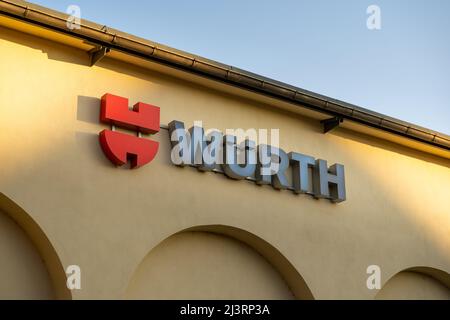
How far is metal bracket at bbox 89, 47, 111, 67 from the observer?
10.7 metres

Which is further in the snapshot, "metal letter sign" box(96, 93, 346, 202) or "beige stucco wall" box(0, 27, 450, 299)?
"metal letter sign" box(96, 93, 346, 202)

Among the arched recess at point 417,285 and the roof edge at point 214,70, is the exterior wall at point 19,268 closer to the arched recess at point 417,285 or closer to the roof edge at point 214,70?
the roof edge at point 214,70

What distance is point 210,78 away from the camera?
38.6 feet

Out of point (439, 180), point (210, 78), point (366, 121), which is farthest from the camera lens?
point (439, 180)

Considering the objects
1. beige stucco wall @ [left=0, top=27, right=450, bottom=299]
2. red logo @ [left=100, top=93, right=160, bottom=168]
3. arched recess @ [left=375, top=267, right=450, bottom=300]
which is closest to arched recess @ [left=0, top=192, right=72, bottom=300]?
beige stucco wall @ [left=0, top=27, right=450, bottom=299]

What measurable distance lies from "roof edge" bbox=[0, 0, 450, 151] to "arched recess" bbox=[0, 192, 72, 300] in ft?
8.40

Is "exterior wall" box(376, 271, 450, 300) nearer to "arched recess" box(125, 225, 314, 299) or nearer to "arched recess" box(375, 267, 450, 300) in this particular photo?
"arched recess" box(375, 267, 450, 300)

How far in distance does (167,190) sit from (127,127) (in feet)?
3.63

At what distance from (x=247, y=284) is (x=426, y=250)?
13.6 ft

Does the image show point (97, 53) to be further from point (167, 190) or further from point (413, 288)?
point (413, 288)

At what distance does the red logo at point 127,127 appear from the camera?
10.5m

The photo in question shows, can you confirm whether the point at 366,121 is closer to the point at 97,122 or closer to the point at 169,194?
the point at 169,194

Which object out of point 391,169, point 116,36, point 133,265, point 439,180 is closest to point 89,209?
point 133,265

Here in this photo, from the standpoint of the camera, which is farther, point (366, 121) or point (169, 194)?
point (366, 121)
